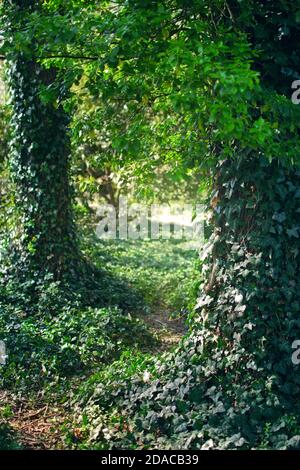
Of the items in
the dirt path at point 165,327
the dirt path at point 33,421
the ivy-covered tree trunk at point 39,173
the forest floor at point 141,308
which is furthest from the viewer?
the ivy-covered tree trunk at point 39,173

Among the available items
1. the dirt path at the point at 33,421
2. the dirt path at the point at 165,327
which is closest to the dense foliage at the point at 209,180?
the dirt path at the point at 33,421

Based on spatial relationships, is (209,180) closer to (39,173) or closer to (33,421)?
(33,421)

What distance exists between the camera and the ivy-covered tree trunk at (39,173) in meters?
9.95

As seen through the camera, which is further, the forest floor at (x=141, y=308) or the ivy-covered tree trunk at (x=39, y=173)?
the ivy-covered tree trunk at (x=39, y=173)

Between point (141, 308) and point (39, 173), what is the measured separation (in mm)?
2755

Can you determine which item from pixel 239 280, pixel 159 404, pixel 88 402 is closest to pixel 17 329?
pixel 88 402

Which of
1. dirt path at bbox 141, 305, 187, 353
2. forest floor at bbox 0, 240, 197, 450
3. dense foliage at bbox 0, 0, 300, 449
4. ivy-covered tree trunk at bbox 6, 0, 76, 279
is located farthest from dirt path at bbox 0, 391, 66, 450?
ivy-covered tree trunk at bbox 6, 0, 76, 279

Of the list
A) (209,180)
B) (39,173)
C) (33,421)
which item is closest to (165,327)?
(39,173)

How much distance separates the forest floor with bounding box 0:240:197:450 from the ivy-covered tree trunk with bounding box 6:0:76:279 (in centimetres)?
180

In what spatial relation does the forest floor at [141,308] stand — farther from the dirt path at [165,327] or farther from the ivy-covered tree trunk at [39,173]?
the ivy-covered tree trunk at [39,173]

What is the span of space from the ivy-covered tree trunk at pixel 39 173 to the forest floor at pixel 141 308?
1804mm

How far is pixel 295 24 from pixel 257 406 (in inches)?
133

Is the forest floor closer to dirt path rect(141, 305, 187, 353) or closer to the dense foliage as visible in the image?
dirt path rect(141, 305, 187, 353)

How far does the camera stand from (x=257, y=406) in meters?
5.65
